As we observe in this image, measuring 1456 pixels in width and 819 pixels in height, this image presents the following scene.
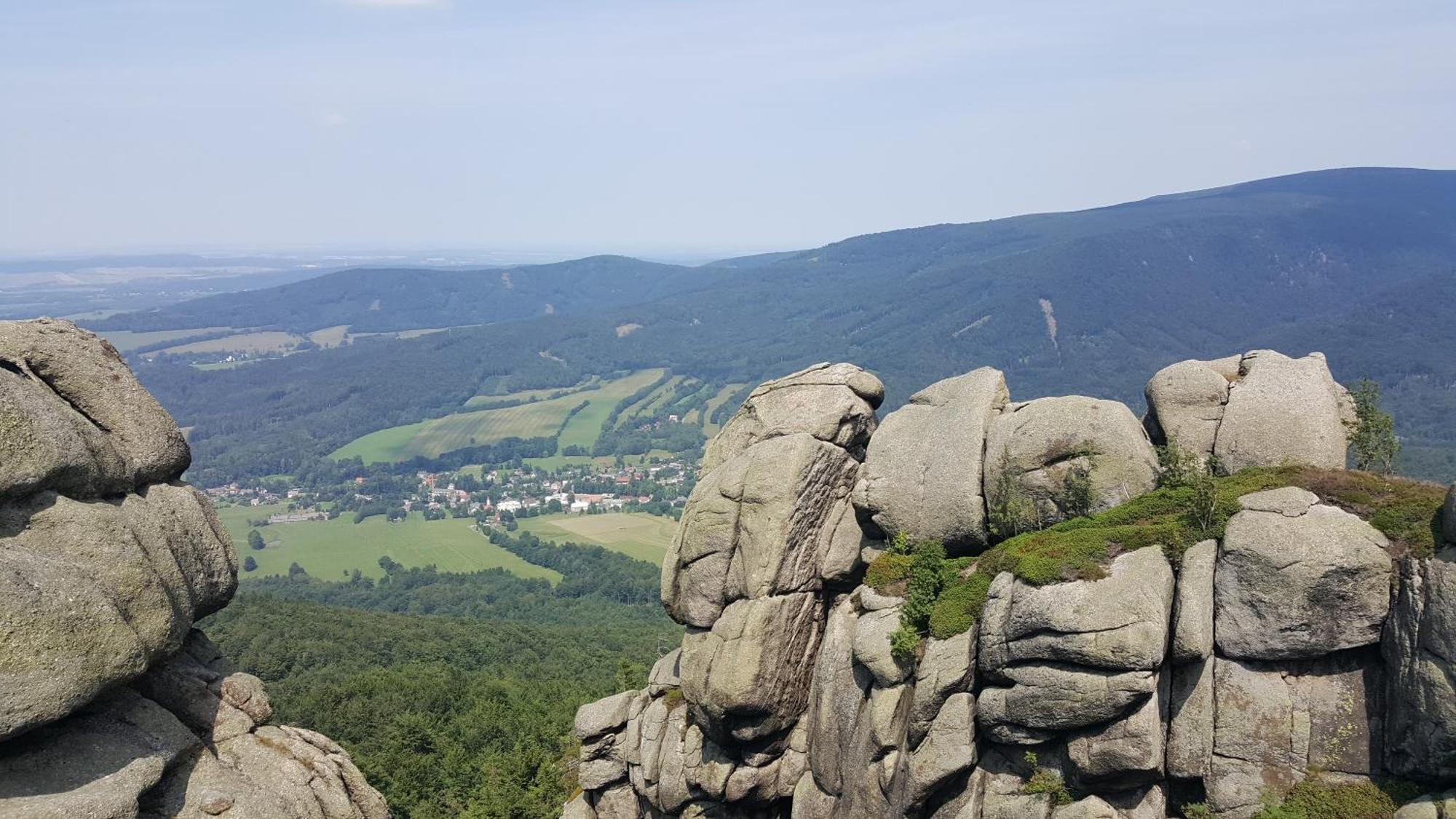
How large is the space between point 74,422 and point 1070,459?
2851 centimetres

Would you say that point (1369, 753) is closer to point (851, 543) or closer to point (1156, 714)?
point (1156, 714)

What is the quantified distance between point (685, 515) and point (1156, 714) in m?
18.0

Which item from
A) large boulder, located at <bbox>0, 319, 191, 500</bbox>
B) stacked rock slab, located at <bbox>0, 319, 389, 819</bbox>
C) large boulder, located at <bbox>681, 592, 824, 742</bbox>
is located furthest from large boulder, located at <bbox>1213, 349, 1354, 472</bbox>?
large boulder, located at <bbox>0, 319, 191, 500</bbox>

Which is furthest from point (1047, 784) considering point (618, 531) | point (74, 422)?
point (618, 531)

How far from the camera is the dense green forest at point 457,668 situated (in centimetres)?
4434

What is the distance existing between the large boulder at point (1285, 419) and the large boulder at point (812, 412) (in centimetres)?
1243

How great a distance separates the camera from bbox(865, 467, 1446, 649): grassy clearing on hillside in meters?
23.8

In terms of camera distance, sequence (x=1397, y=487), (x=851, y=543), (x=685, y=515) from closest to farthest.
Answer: (x=1397, y=487) < (x=851, y=543) < (x=685, y=515)

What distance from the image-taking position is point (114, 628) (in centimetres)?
1820

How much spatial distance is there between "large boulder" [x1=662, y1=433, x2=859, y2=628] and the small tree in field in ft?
53.8

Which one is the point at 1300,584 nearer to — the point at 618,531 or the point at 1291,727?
the point at 1291,727

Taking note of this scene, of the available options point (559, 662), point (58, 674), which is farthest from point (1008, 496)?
point (559, 662)

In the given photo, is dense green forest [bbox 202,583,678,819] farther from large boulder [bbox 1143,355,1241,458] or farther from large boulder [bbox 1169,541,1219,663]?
large boulder [bbox 1143,355,1241,458]

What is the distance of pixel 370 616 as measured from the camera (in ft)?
322
